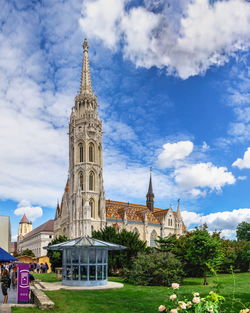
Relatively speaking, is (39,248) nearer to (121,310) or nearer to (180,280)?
(180,280)

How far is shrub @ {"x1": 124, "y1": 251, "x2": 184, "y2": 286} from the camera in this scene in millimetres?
26344

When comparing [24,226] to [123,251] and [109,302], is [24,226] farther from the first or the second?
[109,302]

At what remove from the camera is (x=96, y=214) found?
72375mm

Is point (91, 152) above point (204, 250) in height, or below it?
above

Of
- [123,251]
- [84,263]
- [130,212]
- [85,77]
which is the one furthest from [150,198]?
[84,263]

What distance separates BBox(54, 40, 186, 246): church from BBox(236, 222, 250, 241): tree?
16.9 m

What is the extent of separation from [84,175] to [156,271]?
48656mm

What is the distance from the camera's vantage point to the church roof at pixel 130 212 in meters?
80.0

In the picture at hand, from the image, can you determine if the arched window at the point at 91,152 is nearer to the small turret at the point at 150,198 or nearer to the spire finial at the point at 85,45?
the spire finial at the point at 85,45

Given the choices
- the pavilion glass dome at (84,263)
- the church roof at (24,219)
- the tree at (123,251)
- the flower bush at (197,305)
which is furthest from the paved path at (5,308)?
the church roof at (24,219)

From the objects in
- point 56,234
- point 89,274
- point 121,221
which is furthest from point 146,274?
point 56,234

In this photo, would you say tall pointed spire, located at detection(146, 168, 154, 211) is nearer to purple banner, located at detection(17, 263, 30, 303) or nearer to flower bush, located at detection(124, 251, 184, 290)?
flower bush, located at detection(124, 251, 184, 290)

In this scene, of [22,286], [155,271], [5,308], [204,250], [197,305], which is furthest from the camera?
[204,250]

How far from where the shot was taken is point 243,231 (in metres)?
81.9
